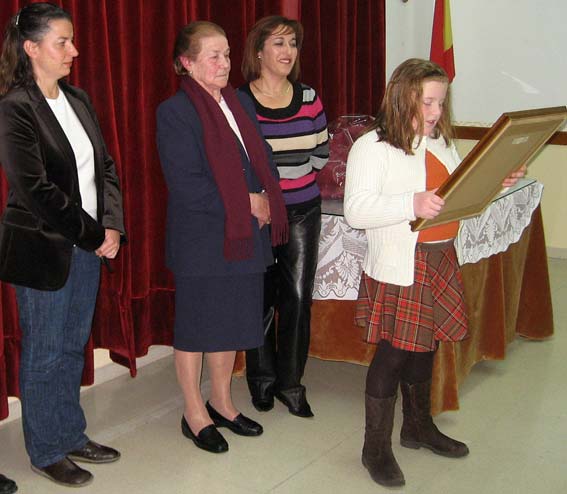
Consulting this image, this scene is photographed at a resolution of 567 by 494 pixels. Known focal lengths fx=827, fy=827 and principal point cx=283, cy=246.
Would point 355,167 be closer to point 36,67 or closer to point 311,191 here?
point 311,191

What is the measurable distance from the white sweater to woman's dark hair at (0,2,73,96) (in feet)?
2.91

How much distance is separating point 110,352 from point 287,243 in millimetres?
874

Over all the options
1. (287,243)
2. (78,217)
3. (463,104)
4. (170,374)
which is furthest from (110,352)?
(463,104)

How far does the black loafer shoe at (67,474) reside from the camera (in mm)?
2439

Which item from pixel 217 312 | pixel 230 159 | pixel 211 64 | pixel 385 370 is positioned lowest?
pixel 385 370

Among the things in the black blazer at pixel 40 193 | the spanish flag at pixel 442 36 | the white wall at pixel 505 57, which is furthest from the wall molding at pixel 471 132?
the black blazer at pixel 40 193

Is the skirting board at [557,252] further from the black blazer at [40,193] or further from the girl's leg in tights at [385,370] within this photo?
the black blazer at [40,193]

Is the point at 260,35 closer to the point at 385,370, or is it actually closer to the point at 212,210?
the point at 212,210

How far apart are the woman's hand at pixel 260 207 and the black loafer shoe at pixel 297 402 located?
70 centimetres

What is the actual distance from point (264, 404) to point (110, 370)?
68 cm

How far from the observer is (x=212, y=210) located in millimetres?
2477

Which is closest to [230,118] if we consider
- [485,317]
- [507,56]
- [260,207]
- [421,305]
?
[260,207]

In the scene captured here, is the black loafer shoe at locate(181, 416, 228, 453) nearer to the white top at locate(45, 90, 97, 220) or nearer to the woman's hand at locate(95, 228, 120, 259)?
the woman's hand at locate(95, 228, 120, 259)

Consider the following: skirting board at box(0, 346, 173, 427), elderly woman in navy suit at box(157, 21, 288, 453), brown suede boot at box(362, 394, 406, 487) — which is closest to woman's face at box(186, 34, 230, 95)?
elderly woman in navy suit at box(157, 21, 288, 453)
